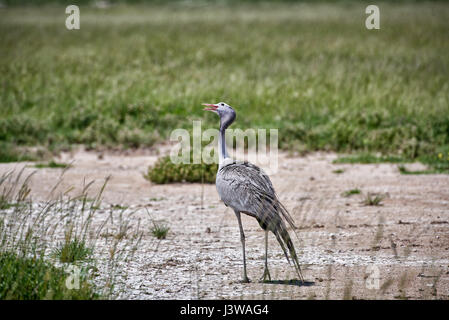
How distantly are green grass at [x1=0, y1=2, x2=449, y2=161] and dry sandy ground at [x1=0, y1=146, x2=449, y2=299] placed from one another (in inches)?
63.8

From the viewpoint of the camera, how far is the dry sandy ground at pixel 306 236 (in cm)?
741

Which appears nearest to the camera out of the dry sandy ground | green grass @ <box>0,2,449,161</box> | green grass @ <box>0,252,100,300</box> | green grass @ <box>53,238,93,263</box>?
green grass @ <box>0,252,100,300</box>

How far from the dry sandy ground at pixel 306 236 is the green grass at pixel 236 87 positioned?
162cm

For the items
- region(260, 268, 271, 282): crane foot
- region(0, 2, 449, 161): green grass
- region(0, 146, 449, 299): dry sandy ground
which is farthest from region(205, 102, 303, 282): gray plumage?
region(0, 2, 449, 161): green grass

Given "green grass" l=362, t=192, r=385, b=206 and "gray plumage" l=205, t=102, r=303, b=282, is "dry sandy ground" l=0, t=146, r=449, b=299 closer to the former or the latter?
"green grass" l=362, t=192, r=385, b=206

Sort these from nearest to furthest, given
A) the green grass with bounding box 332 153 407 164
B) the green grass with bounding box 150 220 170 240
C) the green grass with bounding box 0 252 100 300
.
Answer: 1. the green grass with bounding box 0 252 100 300
2. the green grass with bounding box 150 220 170 240
3. the green grass with bounding box 332 153 407 164

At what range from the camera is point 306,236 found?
970 cm

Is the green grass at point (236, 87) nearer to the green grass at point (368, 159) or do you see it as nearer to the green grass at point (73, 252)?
the green grass at point (368, 159)

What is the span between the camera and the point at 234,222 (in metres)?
10.7

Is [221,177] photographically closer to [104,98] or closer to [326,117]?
[326,117]

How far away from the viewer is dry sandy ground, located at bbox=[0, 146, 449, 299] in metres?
7.41

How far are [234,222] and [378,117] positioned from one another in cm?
816

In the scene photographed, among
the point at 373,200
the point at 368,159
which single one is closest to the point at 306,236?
the point at 373,200
